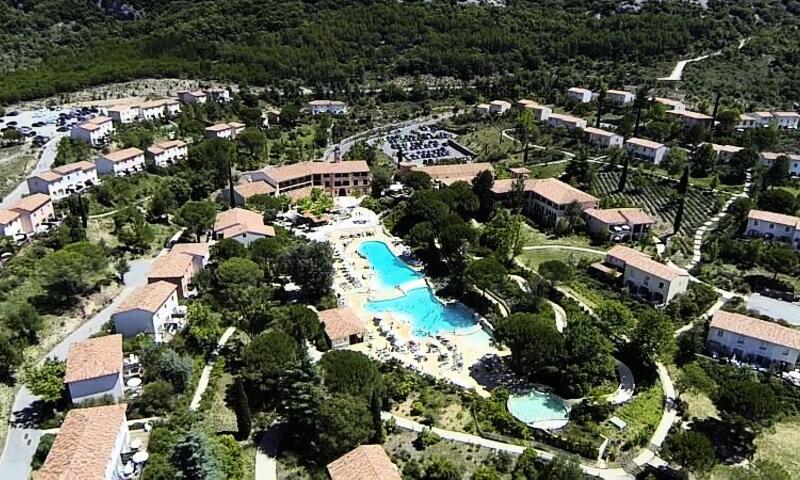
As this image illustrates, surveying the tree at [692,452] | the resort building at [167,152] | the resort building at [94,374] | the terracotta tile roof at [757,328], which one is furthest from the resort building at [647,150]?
the resort building at [94,374]

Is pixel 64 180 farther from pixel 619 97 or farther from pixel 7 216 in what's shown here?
pixel 619 97

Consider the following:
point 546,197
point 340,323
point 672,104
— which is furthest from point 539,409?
point 672,104

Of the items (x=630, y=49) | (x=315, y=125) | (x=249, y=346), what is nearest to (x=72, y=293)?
(x=249, y=346)

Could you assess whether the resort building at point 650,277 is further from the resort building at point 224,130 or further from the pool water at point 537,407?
the resort building at point 224,130

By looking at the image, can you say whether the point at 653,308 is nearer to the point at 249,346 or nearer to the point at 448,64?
the point at 249,346

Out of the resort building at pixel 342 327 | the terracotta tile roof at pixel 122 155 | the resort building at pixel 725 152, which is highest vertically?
the terracotta tile roof at pixel 122 155
